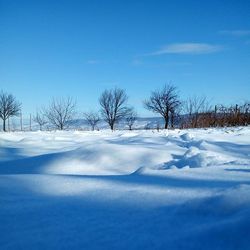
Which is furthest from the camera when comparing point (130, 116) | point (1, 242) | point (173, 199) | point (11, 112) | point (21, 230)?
point (130, 116)

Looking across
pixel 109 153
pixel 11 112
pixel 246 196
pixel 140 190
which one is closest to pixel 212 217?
pixel 246 196

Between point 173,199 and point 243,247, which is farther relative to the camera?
point 173,199

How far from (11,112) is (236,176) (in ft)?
122

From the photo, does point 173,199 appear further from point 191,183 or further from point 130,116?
point 130,116

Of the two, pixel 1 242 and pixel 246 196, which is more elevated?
pixel 246 196

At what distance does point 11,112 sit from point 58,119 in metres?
5.72

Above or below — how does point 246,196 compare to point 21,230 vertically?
above

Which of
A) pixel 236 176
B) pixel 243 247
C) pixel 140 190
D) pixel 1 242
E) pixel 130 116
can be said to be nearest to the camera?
pixel 243 247

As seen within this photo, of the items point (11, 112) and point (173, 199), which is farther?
point (11, 112)

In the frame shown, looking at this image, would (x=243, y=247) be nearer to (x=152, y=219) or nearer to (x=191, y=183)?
(x=152, y=219)

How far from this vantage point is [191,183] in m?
2.05

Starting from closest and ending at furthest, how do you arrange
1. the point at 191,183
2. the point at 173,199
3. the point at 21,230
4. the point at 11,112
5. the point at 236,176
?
the point at 21,230
the point at 173,199
the point at 191,183
the point at 236,176
the point at 11,112

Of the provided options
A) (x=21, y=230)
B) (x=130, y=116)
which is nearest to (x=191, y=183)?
(x=21, y=230)

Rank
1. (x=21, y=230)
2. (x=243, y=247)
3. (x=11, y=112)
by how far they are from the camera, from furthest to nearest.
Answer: (x=11, y=112)
(x=21, y=230)
(x=243, y=247)
